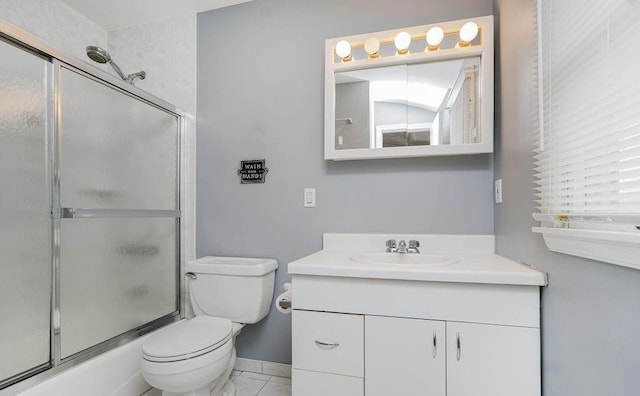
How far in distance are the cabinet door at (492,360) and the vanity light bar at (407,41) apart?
1307mm

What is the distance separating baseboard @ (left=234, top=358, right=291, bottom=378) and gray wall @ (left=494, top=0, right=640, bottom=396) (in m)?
1.31

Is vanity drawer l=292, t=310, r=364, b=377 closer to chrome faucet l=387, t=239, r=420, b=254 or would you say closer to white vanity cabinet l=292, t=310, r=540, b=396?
white vanity cabinet l=292, t=310, r=540, b=396

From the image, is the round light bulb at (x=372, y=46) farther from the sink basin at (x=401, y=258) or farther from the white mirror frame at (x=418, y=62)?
the sink basin at (x=401, y=258)

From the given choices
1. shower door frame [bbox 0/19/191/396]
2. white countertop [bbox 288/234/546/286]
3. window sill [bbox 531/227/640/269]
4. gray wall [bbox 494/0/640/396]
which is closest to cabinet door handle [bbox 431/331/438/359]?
white countertop [bbox 288/234/546/286]

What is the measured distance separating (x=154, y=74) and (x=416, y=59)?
5.82 feet

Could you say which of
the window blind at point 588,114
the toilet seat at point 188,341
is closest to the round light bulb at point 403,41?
the window blind at point 588,114

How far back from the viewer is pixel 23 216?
3.92 feet

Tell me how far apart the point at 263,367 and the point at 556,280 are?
161 centimetres

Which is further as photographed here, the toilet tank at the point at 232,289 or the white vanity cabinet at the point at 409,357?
the toilet tank at the point at 232,289

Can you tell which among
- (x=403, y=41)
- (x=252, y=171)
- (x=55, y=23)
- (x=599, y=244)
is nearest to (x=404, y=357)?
(x=599, y=244)

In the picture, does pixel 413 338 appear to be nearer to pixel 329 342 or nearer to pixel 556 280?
pixel 329 342

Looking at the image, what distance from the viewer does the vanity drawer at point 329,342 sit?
3.70ft

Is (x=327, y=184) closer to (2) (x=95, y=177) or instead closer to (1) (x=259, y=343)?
(1) (x=259, y=343)

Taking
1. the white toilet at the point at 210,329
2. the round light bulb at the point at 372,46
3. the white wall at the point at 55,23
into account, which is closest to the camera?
the white toilet at the point at 210,329
